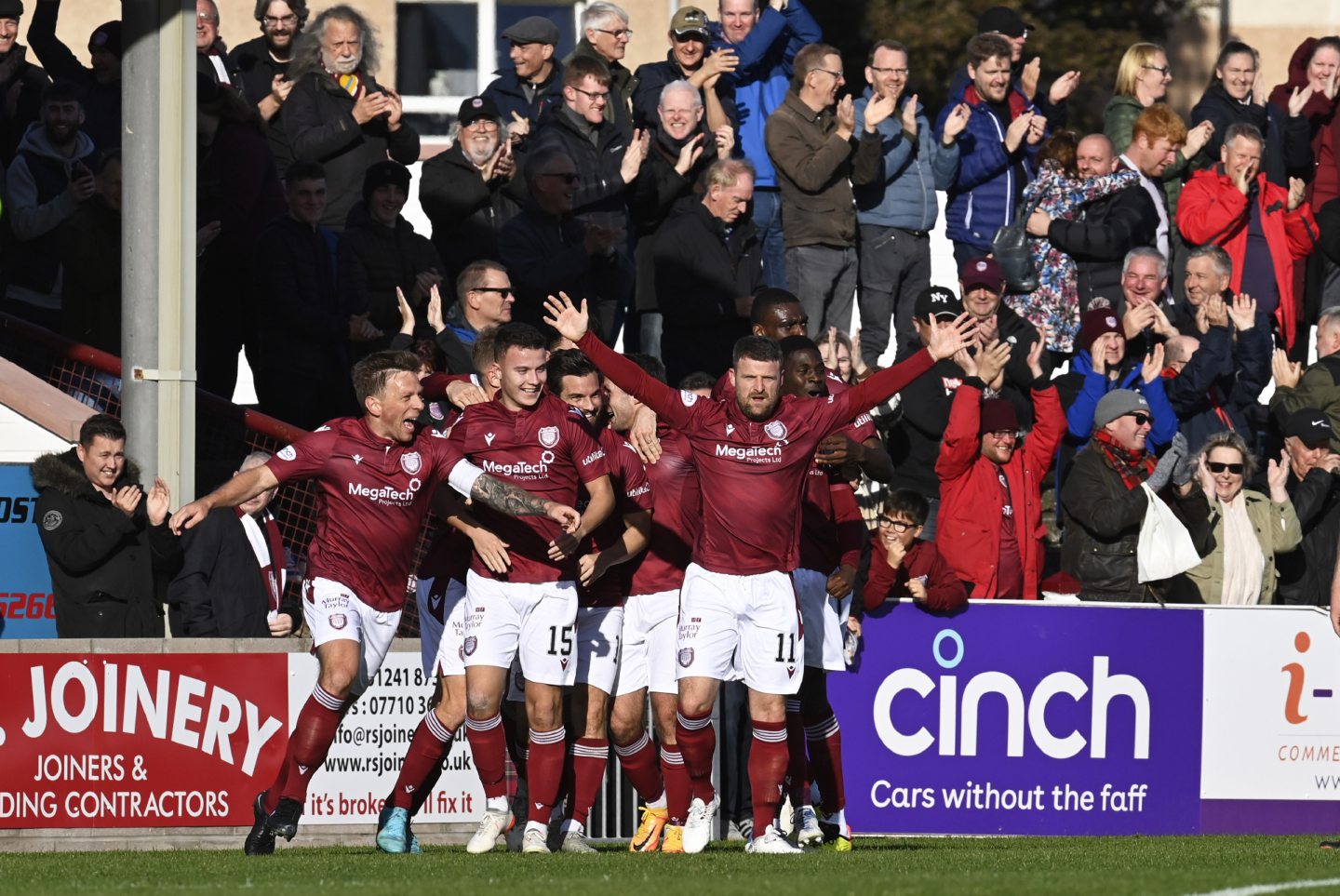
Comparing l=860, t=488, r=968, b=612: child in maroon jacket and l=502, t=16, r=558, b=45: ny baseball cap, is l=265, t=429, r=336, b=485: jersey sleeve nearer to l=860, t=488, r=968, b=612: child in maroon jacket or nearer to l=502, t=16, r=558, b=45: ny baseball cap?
l=860, t=488, r=968, b=612: child in maroon jacket

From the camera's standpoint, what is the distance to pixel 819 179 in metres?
15.6

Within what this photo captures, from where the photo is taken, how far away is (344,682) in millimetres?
11305

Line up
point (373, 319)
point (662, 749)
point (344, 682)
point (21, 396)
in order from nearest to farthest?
point (344, 682)
point (662, 749)
point (21, 396)
point (373, 319)

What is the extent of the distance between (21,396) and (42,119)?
2.25 meters

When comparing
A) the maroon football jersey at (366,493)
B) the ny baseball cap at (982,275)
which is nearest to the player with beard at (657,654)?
the maroon football jersey at (366,493)

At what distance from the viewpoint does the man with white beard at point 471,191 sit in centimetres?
1486

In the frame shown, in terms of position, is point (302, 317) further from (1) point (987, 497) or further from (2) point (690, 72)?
(1) point (987, 497)

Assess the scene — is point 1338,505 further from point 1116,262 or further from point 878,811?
point 878,811

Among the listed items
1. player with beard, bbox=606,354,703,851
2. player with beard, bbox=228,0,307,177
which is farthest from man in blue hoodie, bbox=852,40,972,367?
player with beard, bbox=606,354,703,851

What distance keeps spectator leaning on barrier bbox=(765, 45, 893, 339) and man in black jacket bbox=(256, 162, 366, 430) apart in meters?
3.12

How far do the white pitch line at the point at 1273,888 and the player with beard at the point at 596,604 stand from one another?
3.78m

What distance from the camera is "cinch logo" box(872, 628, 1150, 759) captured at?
13.7 m

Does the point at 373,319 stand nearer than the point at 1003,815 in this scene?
No

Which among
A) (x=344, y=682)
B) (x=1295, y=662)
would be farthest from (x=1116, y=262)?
(x=344, y=682)
